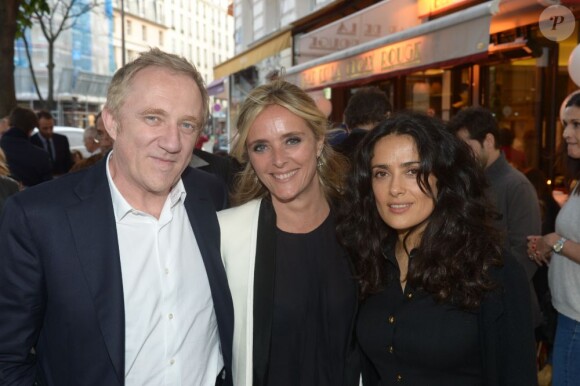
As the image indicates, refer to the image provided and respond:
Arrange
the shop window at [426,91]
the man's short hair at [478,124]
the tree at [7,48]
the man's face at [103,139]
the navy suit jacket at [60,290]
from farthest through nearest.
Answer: the shop window at [426,91]
the tree at [7,48]
the man's face at [103,139]
the man's short hair at [478,124]
the navy suit jacket at [60,290]

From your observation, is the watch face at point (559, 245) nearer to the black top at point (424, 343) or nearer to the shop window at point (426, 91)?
the black top at point (424, 343)

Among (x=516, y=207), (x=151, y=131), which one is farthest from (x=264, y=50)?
(x=151, y=131)

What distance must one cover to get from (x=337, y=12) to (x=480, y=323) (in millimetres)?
11712


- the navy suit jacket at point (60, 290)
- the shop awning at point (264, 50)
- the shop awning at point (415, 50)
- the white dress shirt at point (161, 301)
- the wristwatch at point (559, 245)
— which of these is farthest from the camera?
the shop awning at point (264, 50)

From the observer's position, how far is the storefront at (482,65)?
15.5ft

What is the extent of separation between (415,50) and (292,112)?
130 inches

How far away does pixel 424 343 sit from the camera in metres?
2.06

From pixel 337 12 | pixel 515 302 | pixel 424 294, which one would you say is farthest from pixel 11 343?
pixel 337 12

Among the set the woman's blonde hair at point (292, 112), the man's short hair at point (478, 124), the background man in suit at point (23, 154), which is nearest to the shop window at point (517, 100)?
the man's short hair at point (478, 124)

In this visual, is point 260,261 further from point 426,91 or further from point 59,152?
point 59,152

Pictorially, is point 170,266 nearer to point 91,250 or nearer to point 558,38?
point 91,250

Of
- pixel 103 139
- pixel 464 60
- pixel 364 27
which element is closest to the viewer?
pixel 464 60

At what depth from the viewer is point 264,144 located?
8.60 ft

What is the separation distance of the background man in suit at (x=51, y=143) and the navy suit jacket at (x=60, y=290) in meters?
7.88
